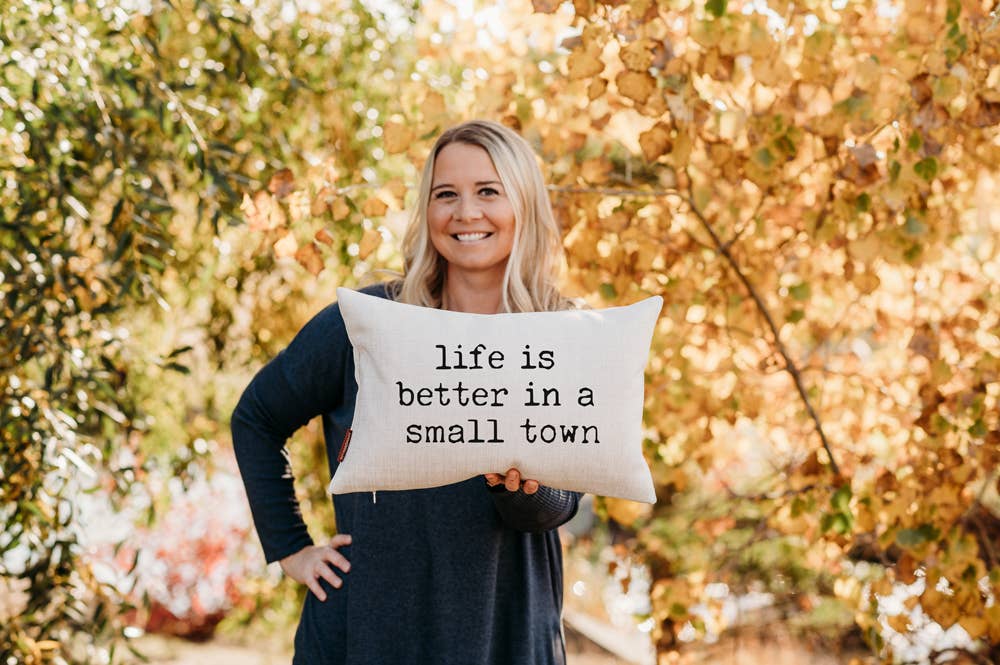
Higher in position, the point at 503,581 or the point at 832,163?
the point at 832,163

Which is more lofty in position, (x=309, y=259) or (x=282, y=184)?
(x=282, y=184)

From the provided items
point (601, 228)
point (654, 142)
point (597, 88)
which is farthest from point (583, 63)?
point (601, 228)

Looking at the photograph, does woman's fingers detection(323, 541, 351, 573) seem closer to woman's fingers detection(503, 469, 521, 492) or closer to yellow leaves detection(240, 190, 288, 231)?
woman's fingers detection(503, 469, 521, 492)

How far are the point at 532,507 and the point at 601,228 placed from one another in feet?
3.25

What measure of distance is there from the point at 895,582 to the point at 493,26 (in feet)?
5.38

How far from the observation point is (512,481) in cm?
134

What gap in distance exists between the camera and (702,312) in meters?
2.76

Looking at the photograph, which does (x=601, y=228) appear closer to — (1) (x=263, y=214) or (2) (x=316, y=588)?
(1) (x=263, y=214)

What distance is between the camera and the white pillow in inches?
51.9

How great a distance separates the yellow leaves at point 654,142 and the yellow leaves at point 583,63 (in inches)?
6.7

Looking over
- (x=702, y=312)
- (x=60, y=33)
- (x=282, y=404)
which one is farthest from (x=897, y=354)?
(x=60, y=33)

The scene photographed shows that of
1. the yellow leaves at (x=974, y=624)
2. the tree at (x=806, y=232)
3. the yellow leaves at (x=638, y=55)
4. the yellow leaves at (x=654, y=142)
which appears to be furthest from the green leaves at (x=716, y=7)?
the yellow leaves at (x=974, y=624)

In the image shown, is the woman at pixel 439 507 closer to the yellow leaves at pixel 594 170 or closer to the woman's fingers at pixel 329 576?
the woman's fingers at pixel 329 576

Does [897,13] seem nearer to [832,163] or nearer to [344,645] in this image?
[832,163]
